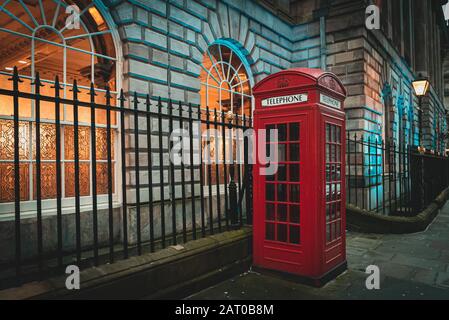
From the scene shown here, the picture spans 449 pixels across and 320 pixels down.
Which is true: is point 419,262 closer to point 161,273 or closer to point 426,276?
point 426,276

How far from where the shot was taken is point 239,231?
429 centimetres

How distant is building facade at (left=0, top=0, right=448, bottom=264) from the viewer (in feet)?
14.5

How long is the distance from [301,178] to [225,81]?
490 cm

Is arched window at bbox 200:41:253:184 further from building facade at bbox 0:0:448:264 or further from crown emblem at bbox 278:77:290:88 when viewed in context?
crown emblem at bbox 278:77:290:88

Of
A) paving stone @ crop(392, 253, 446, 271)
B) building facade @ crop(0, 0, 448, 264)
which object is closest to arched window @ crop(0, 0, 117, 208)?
building facade @ crop(0, 0, 448, 264)

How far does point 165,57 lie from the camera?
5977mm

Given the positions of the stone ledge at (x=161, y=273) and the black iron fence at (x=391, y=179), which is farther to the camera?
the black iron fence at (x=391, y=179)

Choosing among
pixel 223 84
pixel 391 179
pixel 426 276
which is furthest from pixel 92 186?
pixel 391 179

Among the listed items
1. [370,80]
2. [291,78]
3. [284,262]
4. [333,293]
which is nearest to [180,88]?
[291,78]

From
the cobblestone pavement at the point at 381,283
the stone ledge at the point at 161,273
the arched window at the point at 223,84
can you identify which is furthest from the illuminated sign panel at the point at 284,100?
the arched window at the point at 223,84

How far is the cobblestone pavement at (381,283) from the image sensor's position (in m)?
3.53

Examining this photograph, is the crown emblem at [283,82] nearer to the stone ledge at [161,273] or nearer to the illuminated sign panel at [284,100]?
the illuminated sign panel at [284,100]

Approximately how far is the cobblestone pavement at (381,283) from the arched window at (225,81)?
4258 mm
